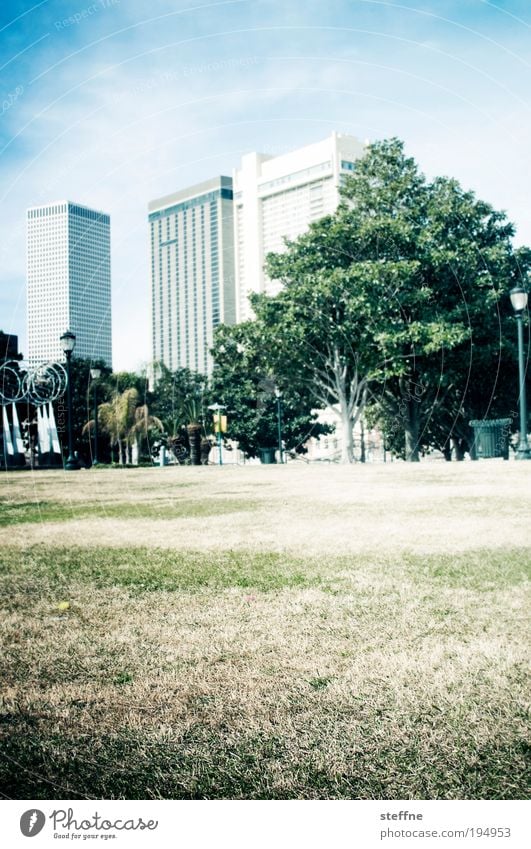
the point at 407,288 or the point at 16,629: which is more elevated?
the point at 407,288

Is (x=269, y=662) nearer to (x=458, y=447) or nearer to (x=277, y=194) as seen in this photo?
(x=277, y=194)

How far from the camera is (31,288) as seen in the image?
3.64 meters

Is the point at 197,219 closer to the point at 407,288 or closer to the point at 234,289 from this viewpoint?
the point at 234,289

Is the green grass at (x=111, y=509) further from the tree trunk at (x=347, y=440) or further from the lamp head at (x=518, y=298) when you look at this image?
the tree trunk at (x=347, y=440)

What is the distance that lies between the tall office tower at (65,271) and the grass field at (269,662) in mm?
1385

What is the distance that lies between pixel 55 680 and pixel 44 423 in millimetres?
3980

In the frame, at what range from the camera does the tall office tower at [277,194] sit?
166 inches

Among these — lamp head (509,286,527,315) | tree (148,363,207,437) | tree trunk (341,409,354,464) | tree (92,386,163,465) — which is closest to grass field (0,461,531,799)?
tree (92,386,163,465)

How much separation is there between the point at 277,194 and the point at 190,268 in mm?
795

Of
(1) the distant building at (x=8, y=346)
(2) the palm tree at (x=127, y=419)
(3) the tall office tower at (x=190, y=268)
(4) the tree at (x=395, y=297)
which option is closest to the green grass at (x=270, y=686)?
(2) the palm tree at (x=127, y=419)

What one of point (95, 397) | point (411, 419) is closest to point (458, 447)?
point (411, 419)

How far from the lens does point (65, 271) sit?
3.73 m

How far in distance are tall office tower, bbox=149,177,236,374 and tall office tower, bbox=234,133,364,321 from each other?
103 millimetres
